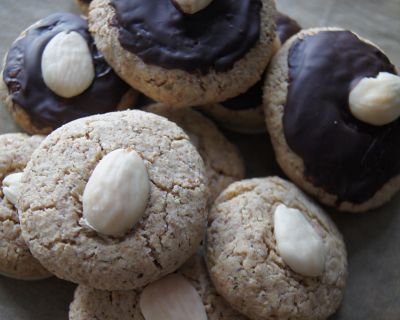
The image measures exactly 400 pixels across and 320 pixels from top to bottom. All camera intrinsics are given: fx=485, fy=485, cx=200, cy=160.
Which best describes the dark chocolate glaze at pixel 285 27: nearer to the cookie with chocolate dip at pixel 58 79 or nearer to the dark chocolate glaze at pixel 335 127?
the dark chocolate glaze at pixel 335 127

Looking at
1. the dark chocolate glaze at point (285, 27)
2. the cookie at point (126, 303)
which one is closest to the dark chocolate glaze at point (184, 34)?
the dark chocolate glaze at point (285, 27)

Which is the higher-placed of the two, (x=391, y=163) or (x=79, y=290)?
(x=391, y=163)

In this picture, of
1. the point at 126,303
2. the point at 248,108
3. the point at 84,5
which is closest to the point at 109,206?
the point at 126,303

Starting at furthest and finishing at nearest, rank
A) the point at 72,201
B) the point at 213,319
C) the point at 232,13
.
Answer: the point at 232,13 < the point at 213,319 < the point at 72,201

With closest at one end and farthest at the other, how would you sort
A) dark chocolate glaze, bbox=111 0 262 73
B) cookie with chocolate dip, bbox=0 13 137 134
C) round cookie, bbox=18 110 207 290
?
round cookie, bbox=18 110 207 290
dark chocolate glaze, bbox=111 0 262 73
cookie with chocolate dip, bbox=0 13 137 134

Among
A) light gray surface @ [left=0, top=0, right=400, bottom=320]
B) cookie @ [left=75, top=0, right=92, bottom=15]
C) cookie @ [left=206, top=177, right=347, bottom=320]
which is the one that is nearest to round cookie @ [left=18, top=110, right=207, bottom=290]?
cookie @ [left=206, top=177, right=347, bottom=320]

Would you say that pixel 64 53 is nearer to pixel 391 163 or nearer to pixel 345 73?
pixel 345 73

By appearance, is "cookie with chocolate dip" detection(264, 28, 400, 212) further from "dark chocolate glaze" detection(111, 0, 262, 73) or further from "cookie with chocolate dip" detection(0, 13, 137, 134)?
"cookie with chocolate dip" detection(0, 13, 137, 134)

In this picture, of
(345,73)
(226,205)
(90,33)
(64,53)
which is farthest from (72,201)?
(345,73)
